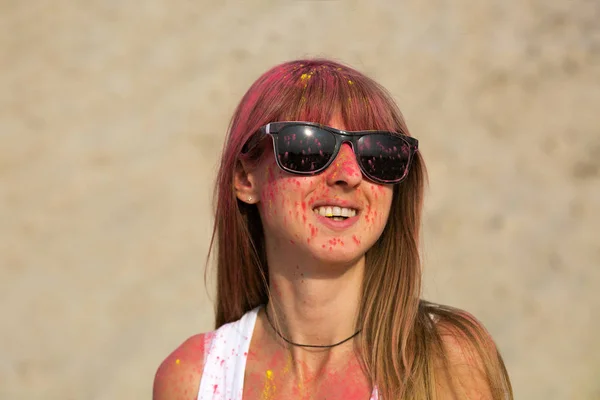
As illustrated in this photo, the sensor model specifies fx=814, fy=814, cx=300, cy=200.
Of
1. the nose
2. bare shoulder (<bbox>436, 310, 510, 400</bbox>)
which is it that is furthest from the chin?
bare shoulder (<bbox>436, 310, 510, 400</bbox>)

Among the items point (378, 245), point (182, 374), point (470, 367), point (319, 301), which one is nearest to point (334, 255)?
point (319, 301)

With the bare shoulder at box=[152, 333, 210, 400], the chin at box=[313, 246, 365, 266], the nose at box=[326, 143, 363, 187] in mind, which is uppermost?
the nose at box=[326, 143, 363, 187]

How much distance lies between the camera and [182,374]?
2412 millimetres

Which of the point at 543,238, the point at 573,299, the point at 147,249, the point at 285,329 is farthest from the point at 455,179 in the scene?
the point at 285,329

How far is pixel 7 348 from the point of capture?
562 cm

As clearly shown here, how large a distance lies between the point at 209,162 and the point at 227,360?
389 centimetres

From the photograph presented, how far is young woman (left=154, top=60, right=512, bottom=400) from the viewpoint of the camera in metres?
2.17

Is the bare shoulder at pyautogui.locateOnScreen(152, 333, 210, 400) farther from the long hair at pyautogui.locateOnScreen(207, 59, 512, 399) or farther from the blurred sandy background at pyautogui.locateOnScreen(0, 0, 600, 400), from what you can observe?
the blurred sandy background at pyautogui.locateOnScreen(0, 0, 600, 400)

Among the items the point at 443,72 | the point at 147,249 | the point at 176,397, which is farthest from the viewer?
the point at 443,72

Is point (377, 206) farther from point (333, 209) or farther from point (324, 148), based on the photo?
point (324, 148)

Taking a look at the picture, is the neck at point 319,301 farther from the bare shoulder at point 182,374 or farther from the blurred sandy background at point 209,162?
the blurred sandy background at point 209,162

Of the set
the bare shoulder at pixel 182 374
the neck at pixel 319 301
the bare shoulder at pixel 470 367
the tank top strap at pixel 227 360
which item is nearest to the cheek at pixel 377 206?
the neck at pixel 319 301

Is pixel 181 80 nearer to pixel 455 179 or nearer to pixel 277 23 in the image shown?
pixel 277 23

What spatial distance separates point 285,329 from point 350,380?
257mm
